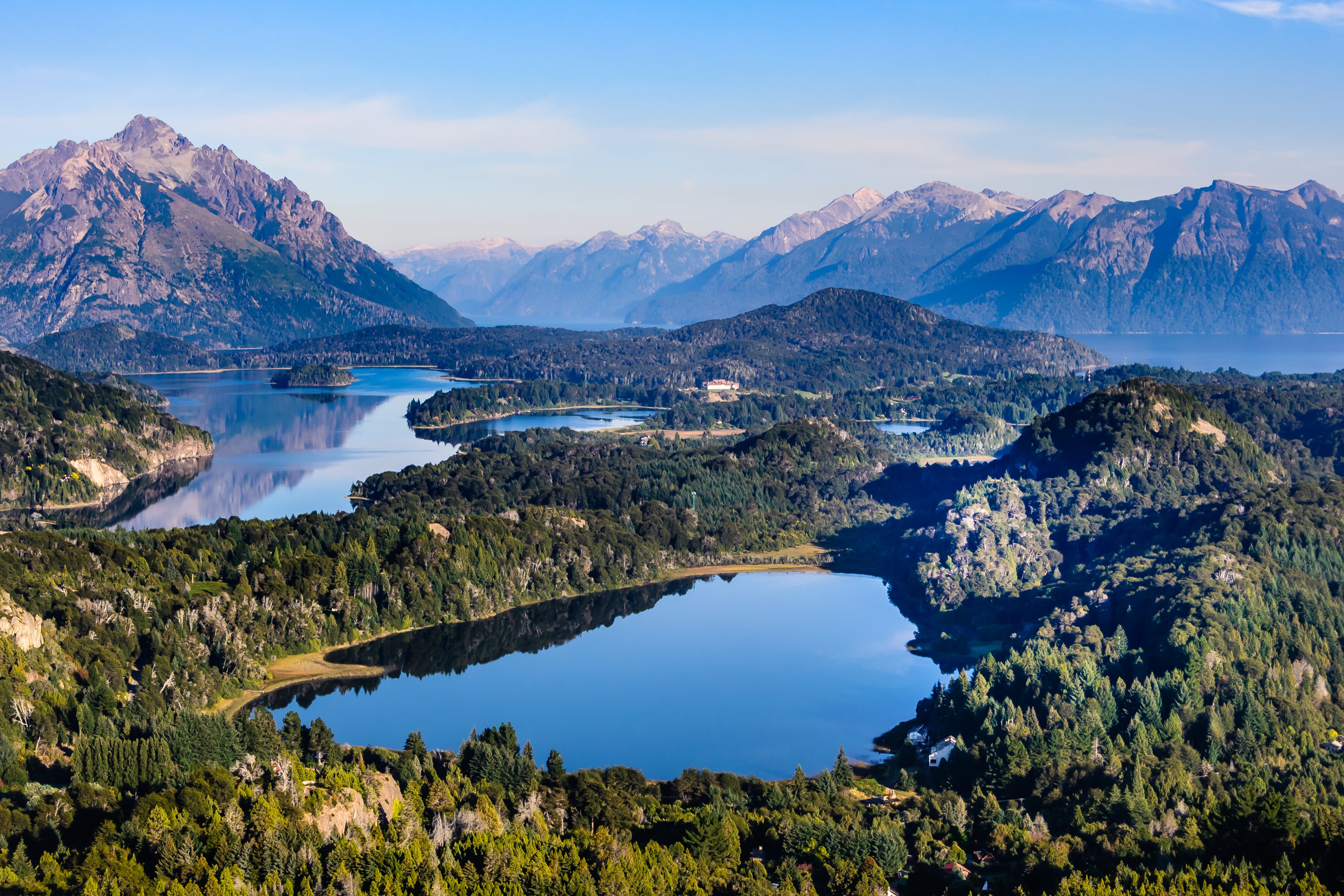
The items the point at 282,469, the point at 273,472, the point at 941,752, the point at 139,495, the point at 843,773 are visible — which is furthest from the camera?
the point at 282,469

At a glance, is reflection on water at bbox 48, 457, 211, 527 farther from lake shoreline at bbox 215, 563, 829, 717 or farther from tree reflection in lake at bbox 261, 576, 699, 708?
tree reflection in lake at bbox 261, 576, 699, 708

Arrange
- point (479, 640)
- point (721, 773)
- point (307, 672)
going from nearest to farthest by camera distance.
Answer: point (721, 773) → point (307, 672) → point (479, 640)

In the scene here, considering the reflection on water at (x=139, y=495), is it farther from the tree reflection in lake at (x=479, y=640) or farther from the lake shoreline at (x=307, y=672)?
the tree reflection in lake at (x=479, y=640)

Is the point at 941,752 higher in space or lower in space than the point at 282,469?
lower

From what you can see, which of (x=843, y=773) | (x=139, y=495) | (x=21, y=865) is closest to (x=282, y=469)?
(x=139, y=495)

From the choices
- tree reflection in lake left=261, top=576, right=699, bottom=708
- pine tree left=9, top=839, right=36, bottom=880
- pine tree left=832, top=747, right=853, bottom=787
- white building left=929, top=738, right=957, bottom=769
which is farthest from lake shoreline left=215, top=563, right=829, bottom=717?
white building left=929, top=738, right=957, bottom=769

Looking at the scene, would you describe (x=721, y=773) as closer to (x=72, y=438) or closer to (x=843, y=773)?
(x=843, y=773)

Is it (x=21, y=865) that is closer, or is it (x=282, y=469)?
(x=21, y=865)

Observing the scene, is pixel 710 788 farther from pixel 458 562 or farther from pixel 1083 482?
pixel 1083 482
